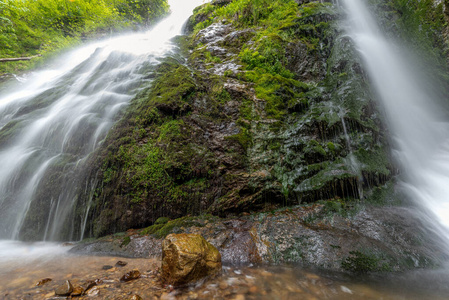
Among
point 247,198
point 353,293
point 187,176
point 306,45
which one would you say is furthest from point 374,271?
point 306,45

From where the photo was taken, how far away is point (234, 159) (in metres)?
4.01

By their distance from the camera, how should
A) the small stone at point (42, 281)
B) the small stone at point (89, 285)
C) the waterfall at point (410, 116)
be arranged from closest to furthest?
the small stone at point (89, 285), the small stone at point (42, 281), the waterfall at point (410, 116)

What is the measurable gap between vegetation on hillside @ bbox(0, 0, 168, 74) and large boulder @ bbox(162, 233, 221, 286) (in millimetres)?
15397

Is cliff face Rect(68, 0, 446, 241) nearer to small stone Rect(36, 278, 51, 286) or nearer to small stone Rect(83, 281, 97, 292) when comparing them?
small stone Rect(36, 278, 51, 286)

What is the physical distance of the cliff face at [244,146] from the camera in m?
3.62

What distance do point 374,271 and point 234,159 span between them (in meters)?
2.64

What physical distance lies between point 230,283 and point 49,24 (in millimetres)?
19736

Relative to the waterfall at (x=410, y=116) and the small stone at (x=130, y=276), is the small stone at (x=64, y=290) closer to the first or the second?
the small stone at (x=130, y=276)

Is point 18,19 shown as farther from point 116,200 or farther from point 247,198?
point 247,198

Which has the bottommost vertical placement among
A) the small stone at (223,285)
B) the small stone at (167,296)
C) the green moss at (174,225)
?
the small stone at (167,296)

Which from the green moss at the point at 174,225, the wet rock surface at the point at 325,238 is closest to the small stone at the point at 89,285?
the wet rock surface at the point at 325,238

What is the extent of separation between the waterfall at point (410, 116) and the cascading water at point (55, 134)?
6.87m

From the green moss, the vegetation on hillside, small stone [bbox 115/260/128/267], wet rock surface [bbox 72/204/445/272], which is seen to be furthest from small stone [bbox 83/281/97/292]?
the vegetation on hillside

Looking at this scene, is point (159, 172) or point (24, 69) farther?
Result: point (24, 69)
